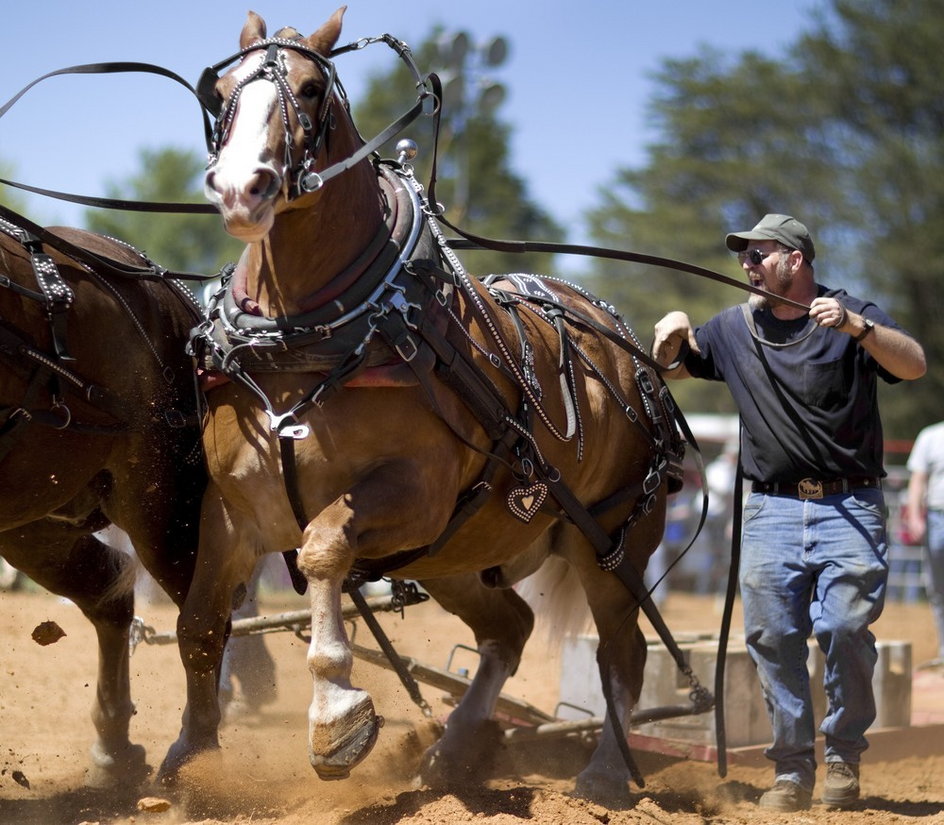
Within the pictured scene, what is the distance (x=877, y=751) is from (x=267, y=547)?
11.8ft

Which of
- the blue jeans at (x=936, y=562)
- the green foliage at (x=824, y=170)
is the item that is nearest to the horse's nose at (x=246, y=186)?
the blue jeans at (x=936, y=562)

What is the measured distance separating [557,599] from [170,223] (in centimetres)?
3747

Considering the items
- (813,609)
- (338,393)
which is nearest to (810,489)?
(813,609)

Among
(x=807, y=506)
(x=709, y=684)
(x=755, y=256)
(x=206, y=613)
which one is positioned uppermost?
(x=755, y=256)

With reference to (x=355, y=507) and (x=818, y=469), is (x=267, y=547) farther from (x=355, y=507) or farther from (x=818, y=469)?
(x=818, y=469)

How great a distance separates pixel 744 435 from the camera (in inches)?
187

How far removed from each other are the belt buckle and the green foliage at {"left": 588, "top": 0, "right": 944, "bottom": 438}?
1875 centimetres

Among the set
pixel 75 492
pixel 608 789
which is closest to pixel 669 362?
pixel 608 789

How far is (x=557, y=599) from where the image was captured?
17.7 feet

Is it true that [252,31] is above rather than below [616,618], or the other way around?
above

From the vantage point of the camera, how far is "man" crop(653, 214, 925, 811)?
4.36 meters

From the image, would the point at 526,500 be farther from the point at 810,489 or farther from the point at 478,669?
the point at 478,669

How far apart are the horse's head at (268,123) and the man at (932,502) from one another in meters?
Answer: 6.48

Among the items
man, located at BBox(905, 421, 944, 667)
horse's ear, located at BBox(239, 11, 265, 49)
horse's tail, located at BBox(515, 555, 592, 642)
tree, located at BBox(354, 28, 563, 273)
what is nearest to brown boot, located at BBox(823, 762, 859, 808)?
horse's tail, located at BBox(515, 555, 592, 642)
